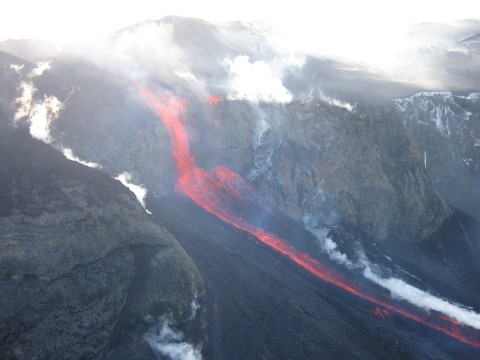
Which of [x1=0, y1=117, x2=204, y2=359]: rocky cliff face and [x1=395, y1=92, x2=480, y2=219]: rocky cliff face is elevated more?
[x1=395, y1=92, x2=480, y2=219]: rocky cliff face

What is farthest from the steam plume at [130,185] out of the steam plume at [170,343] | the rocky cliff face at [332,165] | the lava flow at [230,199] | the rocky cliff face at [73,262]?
the steam plume at [170,343]

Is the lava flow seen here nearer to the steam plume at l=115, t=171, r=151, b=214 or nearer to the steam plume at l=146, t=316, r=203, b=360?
the steam plume at l=115, t=171, r=151, b=214

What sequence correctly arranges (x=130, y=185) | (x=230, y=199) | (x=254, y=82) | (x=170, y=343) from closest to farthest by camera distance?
(x=170, y=343)
(x=130, y=185)
(x=230, y=199)
(x=254, y=82)

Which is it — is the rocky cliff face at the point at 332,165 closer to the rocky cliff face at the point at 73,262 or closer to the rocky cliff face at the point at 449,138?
the rocky cliff face at the point at 449,138

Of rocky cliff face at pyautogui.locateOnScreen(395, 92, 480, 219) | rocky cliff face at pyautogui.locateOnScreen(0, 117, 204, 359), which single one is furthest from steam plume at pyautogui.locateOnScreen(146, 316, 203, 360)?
rocky cliff face at pyautogui.locateOnScreen(395, 92, 480, 219)

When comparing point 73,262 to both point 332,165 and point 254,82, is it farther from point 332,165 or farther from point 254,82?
point 254,82

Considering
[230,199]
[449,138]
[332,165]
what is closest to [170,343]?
[230,199]
